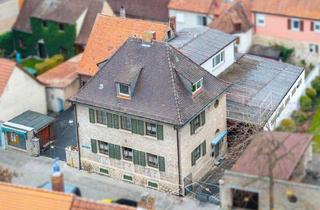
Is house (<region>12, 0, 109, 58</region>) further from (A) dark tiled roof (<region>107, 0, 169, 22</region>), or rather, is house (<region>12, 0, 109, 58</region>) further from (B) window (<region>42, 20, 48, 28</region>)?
(A) dark tiled roof (<region>107, 0, 169, 22</region>)

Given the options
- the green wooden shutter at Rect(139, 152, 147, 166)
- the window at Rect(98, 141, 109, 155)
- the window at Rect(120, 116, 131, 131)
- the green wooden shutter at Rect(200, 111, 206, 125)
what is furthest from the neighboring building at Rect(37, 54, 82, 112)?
the green wooden shutter at Rect(200, 111, 206, 125)

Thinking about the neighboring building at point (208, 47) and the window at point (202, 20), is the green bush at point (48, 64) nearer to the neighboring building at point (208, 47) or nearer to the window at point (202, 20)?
the window at point (202, 20)

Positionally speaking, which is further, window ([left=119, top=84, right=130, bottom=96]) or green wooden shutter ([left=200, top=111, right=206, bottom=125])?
green wooden shutter ([left=200, top=111, right=206, bottom=125])

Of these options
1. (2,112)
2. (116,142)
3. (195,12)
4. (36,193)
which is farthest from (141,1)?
(36,193)

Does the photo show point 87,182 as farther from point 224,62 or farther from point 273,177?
point 273,177

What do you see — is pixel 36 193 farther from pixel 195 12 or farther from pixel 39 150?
pixel 195 12

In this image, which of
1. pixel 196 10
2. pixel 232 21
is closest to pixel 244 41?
pixel 232 21

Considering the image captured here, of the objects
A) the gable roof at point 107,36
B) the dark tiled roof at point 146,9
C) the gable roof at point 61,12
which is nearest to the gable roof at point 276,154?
the gable roof at point 107,36

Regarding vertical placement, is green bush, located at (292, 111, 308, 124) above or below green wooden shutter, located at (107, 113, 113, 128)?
below
